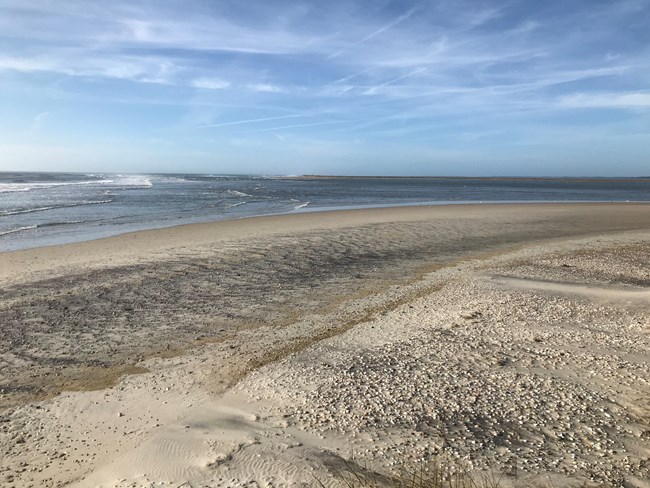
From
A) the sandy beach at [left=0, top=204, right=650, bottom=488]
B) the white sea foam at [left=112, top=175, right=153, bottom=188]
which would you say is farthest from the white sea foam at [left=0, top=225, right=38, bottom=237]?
the white sea foam at [left=112, top=175, right=153, bottom=188]

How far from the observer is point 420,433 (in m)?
4.67

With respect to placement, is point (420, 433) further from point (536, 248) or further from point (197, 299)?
point (536, 248)

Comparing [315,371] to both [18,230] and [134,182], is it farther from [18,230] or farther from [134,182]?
[134,182]

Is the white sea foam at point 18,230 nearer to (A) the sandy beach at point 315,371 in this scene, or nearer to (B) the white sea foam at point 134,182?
(A) the sandy beach at point 315,371

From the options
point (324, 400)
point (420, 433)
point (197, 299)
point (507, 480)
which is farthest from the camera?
point (197, 299)

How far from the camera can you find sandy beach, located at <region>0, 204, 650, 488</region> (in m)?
4.30

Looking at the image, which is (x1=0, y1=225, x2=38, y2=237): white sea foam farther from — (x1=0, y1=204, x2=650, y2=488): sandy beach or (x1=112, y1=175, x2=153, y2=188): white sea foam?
(x1=112, y1=175, x2=153, y2=188): white sea foam

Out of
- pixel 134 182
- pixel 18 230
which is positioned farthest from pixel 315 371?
pixel 134 182

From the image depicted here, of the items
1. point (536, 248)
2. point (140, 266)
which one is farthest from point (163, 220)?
point (536, 248)

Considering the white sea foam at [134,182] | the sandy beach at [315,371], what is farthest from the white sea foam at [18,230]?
the white sea foam at [134,182]

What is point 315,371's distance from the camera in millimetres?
6125

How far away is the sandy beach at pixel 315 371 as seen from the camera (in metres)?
4.30

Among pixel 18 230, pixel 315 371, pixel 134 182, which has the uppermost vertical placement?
pixel 134 182

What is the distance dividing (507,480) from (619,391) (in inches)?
99.1
